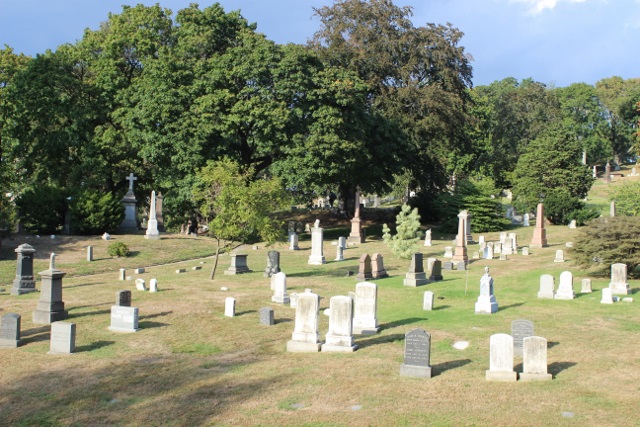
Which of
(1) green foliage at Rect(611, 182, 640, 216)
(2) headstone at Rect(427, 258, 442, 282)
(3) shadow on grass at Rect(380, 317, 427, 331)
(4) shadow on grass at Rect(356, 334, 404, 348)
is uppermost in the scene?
(1) green foliage at Rect(611, 182, 640, 216)

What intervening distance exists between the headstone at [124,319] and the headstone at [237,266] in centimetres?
1098

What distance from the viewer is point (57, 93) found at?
147 feet

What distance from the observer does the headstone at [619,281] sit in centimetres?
2191

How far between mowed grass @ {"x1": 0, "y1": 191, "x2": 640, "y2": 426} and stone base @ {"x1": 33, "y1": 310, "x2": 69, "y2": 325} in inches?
17.6

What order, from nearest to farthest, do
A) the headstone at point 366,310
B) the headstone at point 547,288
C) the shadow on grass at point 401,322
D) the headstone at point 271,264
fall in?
the headstone at point 366,310 → the shadow on grass at point 401,322 → the headstone at point 547,288 → the headstone at point 271,264

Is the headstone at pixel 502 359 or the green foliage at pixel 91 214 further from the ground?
the green foliage at pixel 91 214

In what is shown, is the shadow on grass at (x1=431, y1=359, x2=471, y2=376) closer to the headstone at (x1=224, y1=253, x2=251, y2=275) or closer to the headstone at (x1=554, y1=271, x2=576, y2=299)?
the headstone at (x1=554, y1=271, x2=576, y2=299)

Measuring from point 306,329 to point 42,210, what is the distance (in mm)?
29419

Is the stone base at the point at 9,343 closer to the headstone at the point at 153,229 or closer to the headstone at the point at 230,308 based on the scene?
the headstone at the point at 230,308

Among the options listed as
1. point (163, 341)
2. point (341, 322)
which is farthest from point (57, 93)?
point (341, 322)

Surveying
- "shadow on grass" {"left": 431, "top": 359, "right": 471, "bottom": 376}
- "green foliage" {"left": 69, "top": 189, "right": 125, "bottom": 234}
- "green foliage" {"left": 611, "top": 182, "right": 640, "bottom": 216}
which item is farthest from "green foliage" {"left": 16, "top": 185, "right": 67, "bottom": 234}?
"green foliage" {"left": 611, "top": 182, "right": 640, "bottom": 216}

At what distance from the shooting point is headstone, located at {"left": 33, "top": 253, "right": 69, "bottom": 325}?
1900 cm

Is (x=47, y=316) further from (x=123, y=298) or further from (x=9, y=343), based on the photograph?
(x=9, y=343)

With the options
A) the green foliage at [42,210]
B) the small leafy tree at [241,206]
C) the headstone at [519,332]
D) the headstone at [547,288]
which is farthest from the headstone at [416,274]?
the green foliage at [42,210]
